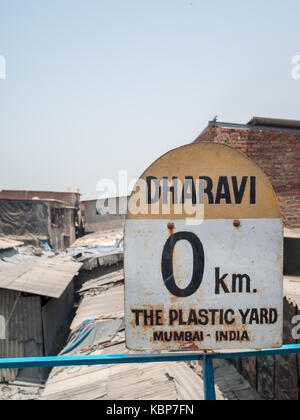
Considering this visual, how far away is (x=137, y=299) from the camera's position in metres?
1.45

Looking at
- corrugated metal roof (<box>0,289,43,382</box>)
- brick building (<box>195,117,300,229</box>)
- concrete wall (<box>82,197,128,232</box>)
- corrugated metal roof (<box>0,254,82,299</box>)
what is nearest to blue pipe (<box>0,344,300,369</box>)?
brick building (<box>195,117,300,229</box>)

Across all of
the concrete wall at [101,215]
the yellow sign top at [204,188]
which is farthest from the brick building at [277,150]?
the concrete wall at [101,215]

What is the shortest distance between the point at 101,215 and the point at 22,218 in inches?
387

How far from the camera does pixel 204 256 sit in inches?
57.0

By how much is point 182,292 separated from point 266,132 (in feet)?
22.4

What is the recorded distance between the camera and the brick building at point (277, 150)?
6934 millimetres

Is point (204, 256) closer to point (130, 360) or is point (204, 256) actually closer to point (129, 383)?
point (130, 360)

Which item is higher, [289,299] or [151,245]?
[151,245]

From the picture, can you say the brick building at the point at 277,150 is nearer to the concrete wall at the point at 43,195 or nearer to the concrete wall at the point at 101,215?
the concrete wall at the point at 101,215

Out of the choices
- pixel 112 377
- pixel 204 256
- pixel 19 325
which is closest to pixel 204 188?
pixel 204 256

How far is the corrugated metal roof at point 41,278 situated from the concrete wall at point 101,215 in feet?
67.5
